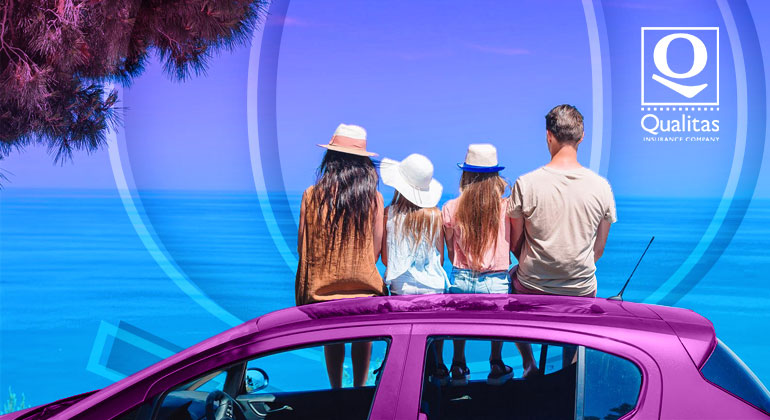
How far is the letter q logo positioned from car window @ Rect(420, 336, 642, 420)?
4.30 meters

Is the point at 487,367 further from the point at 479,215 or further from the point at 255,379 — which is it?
the point at 479,215

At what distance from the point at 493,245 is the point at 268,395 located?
146cm

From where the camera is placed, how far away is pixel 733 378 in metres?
2.02

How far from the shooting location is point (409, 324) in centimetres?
213

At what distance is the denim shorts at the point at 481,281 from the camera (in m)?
3.58

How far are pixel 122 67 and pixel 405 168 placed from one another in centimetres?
237

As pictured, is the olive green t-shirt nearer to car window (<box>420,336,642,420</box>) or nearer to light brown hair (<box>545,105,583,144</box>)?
light brown hair (<box>545,105,583,144</box>)

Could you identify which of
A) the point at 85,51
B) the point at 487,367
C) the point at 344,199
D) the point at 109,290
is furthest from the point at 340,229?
the point at 109,290

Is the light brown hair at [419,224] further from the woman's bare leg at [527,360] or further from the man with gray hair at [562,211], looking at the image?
the woman's bare leg at [527,360]

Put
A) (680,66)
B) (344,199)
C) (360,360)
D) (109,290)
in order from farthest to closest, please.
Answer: (109,290), (680,66), (344,199), (360,360)

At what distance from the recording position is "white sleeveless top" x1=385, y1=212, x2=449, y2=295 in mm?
3631

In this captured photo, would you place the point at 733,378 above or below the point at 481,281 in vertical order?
below

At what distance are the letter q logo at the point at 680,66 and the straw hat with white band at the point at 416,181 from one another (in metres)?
3.03

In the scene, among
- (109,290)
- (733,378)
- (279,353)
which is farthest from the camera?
(109,290)
